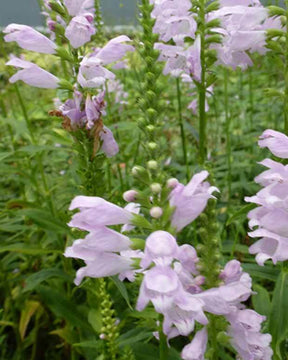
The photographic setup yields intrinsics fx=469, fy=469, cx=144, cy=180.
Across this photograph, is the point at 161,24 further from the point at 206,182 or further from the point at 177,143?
the point at 177,143

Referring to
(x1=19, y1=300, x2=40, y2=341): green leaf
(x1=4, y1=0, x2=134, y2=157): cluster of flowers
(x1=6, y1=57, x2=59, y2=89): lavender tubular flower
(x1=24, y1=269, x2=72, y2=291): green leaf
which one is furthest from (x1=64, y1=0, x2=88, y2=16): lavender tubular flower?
(x1=19, y1=300, x2=40, y2=341): green leaf

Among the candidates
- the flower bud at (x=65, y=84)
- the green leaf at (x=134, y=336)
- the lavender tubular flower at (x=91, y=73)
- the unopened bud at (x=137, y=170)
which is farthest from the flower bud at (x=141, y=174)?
the green leaf at (x=134, y=336)

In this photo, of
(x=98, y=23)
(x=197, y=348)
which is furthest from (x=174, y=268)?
(x=98, y=23)

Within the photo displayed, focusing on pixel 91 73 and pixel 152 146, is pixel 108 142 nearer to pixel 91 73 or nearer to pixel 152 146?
pixel 91 73

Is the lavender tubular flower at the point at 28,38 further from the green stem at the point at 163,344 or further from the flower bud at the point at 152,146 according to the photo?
the green stem at the point at 163,344

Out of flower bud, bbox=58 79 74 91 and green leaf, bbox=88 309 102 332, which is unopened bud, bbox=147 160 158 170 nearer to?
flower bud, bbox=58 79 74 91

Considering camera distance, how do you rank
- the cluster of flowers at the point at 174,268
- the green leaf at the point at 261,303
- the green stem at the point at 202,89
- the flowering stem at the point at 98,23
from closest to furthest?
1. the cluster of flowers at the point at 174,268
2. the green leaf at the point at 261,303
3. the green stem at the point at 202,89
4. the flowering stem at the point at 98,23
